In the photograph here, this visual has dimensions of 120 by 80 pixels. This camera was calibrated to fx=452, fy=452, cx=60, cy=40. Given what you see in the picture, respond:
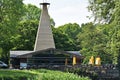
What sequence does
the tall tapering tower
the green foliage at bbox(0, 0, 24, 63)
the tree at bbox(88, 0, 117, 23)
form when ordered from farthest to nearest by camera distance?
1. the tall tapering tower
2. the green foliage at bbox(0, 0, 24, 63)
3. the tree at bbox(88, 0, 117, 23)

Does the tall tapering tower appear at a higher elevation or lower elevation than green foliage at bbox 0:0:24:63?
lower

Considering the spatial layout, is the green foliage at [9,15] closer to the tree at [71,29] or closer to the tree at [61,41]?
the tree at [61,41]

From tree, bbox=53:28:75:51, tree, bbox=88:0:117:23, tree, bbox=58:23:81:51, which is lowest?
tree, bbox=53:28:75:51

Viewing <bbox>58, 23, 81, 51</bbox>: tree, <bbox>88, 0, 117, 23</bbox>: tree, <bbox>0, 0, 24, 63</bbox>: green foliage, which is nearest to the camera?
<bbox>88, 0, 117, 23</bbox>: tree

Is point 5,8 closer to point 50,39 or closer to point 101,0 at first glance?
point 50,39

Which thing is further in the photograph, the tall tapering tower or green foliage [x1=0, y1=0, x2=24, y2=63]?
the tall tapering tower

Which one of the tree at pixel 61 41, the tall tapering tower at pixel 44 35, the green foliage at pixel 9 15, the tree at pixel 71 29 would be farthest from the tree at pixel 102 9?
the tree at pixel 71 29

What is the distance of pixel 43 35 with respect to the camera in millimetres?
72750

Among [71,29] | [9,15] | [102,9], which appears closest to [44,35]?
[9,15]

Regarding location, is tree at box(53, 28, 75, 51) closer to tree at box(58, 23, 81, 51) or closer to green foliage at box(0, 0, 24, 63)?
green foliage at box(0, 0, 24, 63)

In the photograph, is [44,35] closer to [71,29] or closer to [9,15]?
[9,15]

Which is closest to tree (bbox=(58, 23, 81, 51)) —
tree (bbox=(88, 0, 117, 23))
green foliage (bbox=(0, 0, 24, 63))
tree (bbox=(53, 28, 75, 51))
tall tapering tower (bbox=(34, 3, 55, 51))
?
tree (bbox=(53, 28, 75, 51))

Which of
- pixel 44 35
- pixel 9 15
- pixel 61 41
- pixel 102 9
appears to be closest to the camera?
pixel 102 9

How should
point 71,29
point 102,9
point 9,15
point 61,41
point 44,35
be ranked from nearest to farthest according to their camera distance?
point 102,9 < point 9,15 < point 44,35 < point 61,41 < point 71,29
